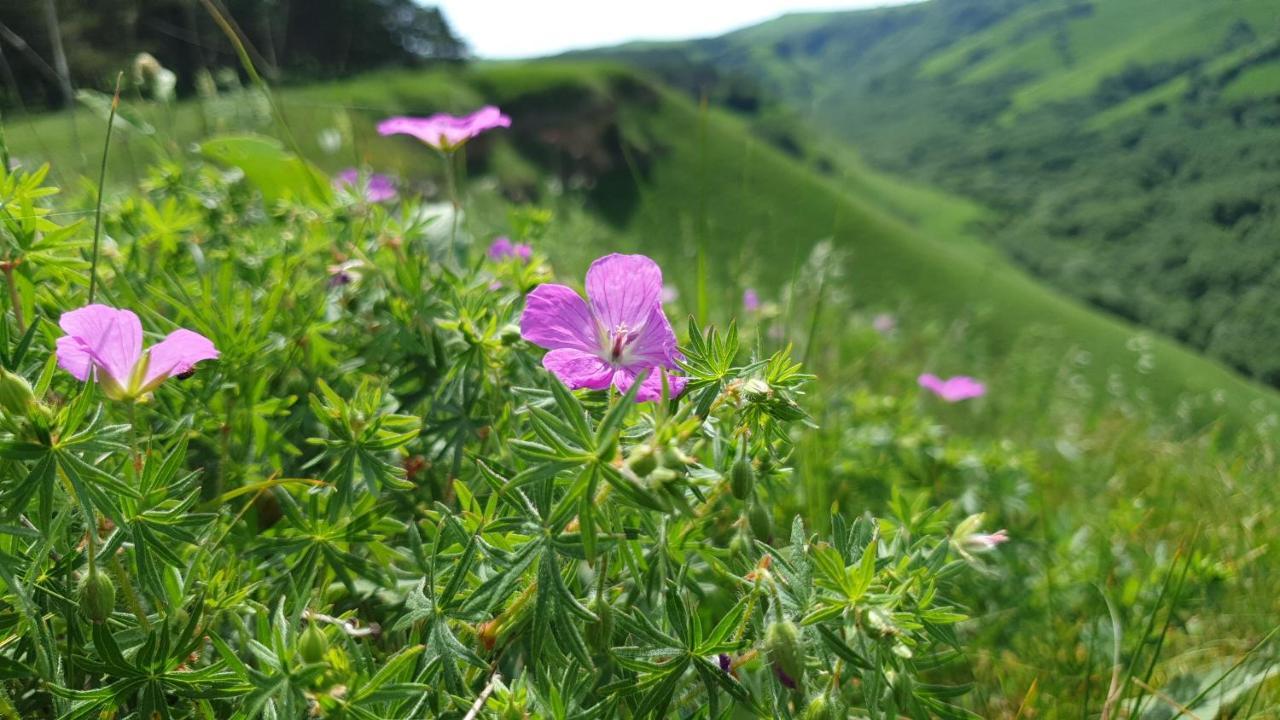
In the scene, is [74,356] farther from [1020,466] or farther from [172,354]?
[1020,466]

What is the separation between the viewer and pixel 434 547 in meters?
0.87

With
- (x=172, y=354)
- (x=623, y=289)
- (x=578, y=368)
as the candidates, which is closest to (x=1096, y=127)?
(x=623, y=289)

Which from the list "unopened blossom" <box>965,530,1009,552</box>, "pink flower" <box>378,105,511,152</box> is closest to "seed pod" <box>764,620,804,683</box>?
"unopened blossom" <box>965,530,1009,552</box>

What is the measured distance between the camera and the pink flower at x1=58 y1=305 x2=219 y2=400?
32.9 inches

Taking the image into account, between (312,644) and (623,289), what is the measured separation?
560 mm

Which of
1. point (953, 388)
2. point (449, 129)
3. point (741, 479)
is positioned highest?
point (449, 129)

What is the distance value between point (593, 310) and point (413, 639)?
0.48 meters

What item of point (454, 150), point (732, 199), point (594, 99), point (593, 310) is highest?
point (454, 150)

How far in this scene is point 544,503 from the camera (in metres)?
0.84

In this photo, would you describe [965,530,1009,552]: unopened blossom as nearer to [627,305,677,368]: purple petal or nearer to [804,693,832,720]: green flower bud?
[804,693,832,720]: green flower bud

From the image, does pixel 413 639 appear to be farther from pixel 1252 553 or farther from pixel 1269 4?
pixel 1269 4

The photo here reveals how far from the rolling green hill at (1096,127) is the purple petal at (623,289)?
952 mm

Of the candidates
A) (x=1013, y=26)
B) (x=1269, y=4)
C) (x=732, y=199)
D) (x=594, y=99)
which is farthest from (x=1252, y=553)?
(x=1013, y=26)

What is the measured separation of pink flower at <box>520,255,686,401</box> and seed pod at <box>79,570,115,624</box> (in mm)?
549
